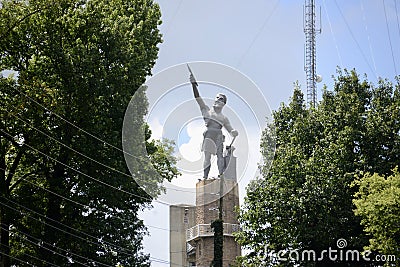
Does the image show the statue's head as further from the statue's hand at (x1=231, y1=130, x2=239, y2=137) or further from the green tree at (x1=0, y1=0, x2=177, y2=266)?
the green tree at (x1=0, y1=0, x2=177, y2=266)

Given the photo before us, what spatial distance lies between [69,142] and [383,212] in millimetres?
11294

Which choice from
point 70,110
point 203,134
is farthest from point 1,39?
point 203,134

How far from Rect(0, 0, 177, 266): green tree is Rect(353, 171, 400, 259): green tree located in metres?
7.40

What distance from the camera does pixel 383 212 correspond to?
25.8 meters

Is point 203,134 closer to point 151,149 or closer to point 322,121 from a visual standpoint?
point 151,149

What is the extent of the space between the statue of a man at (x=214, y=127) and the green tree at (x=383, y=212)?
9015 millimetres

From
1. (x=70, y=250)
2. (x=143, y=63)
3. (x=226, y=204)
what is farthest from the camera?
(x=143, y=63)

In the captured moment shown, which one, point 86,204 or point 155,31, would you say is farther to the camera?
point 155,31

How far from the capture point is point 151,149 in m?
29.5

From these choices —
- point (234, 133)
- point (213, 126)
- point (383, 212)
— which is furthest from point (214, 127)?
point (383, 212)

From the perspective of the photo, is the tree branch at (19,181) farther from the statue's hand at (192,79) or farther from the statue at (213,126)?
the statue's hand at (192,79)

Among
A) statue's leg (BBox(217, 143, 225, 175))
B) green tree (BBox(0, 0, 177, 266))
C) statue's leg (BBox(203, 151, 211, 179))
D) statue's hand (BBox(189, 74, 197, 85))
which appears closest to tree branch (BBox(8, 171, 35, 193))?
green tree (BBox(0, 0, 177, 266))

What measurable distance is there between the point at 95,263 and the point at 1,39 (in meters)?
8.62

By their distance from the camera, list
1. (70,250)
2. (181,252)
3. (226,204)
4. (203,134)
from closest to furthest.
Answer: (203,134)
(226,204)
(70,250)
(181,252)
